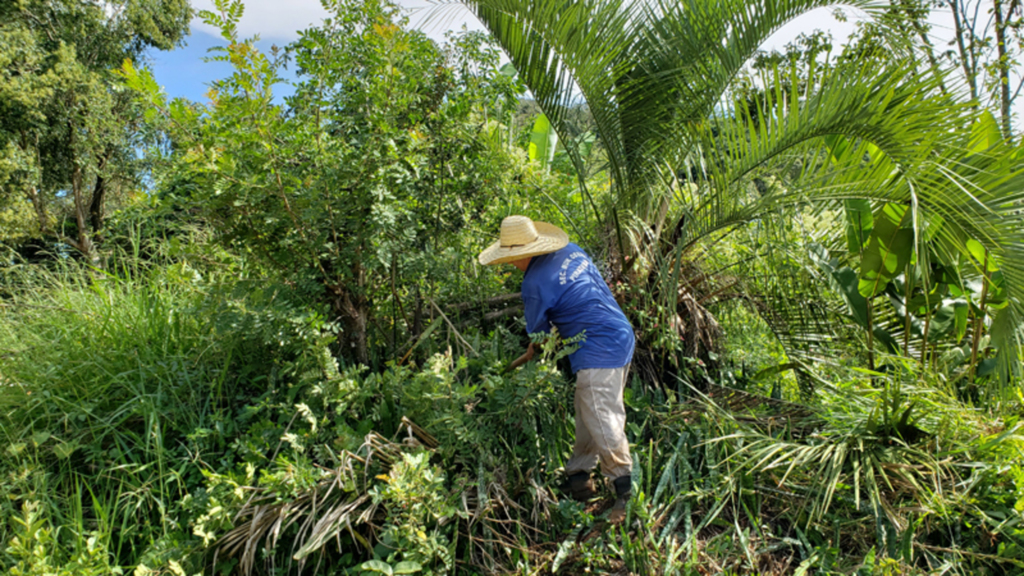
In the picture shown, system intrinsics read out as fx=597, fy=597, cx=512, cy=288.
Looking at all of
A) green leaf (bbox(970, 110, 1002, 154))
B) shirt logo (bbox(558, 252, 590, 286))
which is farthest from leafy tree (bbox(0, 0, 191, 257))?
green leaf (bbox(970, 110, 1002, 154))

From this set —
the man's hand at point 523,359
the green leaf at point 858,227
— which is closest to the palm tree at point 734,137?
the green leaf at point 858,227

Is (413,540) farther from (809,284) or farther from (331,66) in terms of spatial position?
(809,284)

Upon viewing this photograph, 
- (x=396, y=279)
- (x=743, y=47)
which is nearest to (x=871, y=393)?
(x=743, y=47)

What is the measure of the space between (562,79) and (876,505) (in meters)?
3.06

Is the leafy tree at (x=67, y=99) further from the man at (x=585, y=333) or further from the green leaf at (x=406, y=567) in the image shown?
the green leaf at (x=406, y=567)

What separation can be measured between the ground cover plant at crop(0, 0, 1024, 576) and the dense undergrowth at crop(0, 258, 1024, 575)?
0.9 inches

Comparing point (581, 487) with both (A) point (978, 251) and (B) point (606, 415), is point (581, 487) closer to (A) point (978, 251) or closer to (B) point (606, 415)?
(B) point (606, 415)

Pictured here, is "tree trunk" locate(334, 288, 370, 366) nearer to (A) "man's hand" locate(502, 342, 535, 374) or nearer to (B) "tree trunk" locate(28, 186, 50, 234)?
(A) "man's hand" locate(502, 342, 535, 374)

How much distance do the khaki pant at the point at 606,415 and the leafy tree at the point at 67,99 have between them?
14.3 meters

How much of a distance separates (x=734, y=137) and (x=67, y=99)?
19344 millimetres

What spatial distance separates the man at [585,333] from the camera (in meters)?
3.29

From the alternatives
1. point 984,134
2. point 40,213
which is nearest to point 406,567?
point 984,134

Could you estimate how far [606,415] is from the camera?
Result: 129 inches

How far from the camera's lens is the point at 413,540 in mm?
2641
